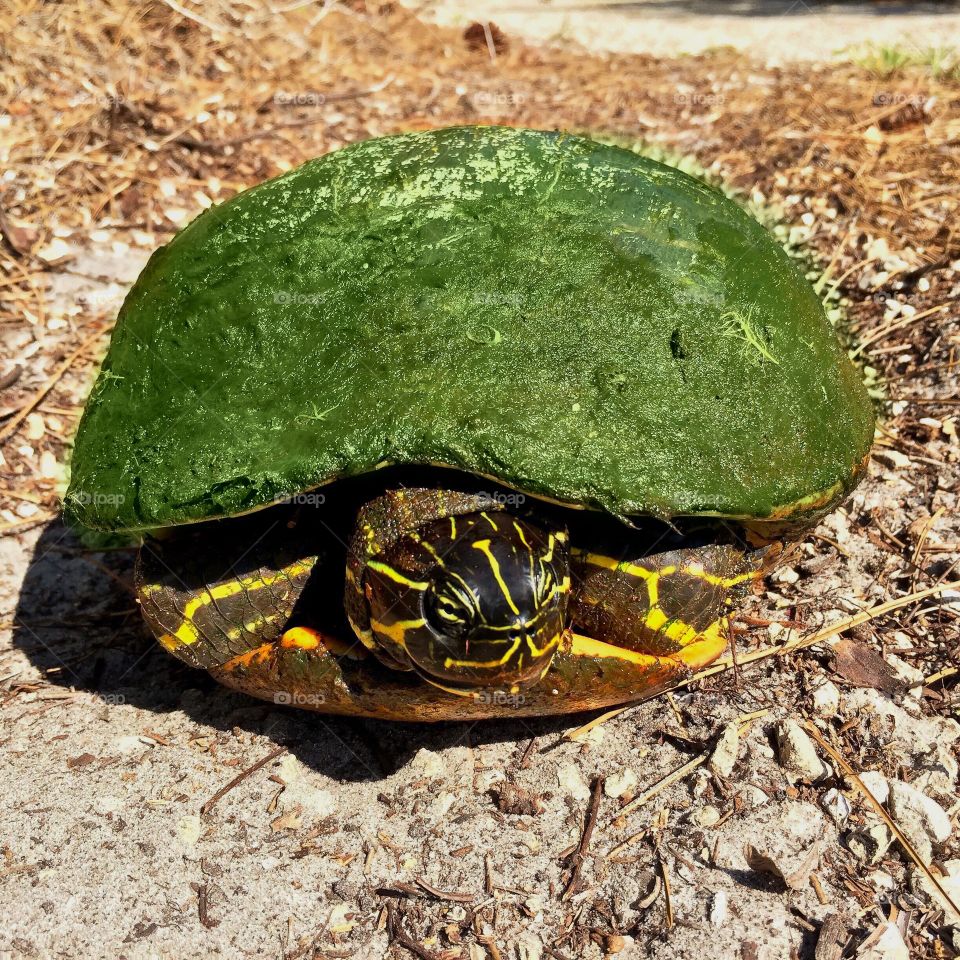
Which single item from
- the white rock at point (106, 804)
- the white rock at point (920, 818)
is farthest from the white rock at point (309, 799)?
the white rock at point (920, 818)

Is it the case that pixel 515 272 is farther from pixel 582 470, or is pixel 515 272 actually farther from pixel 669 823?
pixel 669 823

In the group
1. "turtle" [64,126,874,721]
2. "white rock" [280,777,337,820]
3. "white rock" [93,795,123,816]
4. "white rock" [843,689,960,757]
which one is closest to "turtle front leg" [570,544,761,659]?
"turtle" [64,126,874,721]

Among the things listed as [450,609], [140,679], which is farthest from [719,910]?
[140,679]

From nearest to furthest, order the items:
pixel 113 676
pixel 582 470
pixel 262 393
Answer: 1. pixel 582 470
2. pixel 262 393
3. pixel 113 676

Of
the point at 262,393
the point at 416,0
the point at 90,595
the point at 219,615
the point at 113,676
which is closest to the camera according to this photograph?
the point at 262,393

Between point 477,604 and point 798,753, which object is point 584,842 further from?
point 477,604

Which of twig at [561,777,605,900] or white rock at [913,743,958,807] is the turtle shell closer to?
white rock at [913,743,958,807]

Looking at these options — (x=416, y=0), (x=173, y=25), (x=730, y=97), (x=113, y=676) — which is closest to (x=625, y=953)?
(x=113, y=676)
